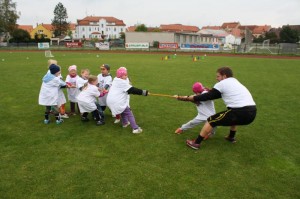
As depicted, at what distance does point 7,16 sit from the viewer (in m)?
63.1

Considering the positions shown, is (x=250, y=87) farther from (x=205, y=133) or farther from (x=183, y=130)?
(x=205, y=133)

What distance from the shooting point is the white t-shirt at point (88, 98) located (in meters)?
6.61

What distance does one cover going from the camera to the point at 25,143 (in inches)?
219

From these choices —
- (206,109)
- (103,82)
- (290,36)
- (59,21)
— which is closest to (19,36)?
(59,21)

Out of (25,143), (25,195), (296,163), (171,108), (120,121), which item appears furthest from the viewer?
(171,108)

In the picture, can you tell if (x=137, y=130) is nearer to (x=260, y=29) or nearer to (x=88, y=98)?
(x=88, y=98)

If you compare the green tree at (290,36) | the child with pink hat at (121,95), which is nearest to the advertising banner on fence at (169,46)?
the child with pink hat at (121,95)

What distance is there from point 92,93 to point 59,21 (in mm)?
100867

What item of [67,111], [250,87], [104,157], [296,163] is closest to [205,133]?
[296,163]

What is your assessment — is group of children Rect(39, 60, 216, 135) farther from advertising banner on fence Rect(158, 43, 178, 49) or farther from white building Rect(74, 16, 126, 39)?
white building Rect(74, 16, 126, 39)

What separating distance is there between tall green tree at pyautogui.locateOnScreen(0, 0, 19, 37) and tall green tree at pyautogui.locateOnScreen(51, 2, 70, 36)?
3290 cm

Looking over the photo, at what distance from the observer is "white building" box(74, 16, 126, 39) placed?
390 ft

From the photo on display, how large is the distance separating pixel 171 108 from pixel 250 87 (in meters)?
5.15

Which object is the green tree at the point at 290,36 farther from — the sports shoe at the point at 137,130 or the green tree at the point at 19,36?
the sports shoe at the point at 137,130
